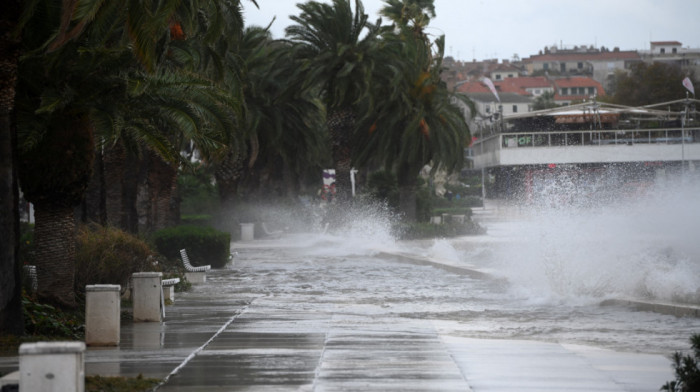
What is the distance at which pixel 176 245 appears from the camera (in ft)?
90.9

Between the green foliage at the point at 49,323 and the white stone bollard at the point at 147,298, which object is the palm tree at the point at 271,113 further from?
the green foliage at the point at 49,323

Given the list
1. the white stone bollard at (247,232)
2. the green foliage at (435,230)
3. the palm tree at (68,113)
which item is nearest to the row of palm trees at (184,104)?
the palm tree at (68,113)

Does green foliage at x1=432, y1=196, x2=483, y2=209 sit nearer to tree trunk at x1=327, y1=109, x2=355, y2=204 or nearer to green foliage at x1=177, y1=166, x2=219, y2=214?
green foliage at x1=177, y1=166, x2=219, y2=214

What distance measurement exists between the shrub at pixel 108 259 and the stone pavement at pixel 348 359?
253 centimetres

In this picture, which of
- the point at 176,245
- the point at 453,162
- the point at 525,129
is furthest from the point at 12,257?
the point at 525,129

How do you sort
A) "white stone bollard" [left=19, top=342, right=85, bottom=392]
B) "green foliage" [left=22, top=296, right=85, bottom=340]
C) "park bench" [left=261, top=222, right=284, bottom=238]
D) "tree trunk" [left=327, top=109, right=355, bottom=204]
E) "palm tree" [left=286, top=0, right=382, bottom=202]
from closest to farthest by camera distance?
"white stone bollard" [left=19, top=342, right=85, bottom=392] < "green foliage" [left=22, top=296, right=85, bottom=340] < "palm tree" [left=286, top=0, right=382, bottom=202] < "tree trunk" [left=327, top=109, right=355, bottom=204] < "park bench" [left=261, top=222, right=284, bottom=238]

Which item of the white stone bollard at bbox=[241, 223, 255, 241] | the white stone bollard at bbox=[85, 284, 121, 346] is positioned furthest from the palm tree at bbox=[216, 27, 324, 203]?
the white stone bollard at bbox=[85, 284, 121, 346]

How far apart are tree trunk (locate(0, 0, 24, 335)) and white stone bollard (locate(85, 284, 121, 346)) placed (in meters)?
1.12

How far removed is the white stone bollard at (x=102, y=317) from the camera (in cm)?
1257

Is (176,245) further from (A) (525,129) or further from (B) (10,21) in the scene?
(A) (525,129)

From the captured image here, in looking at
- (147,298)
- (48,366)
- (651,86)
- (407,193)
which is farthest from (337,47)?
(651,86)

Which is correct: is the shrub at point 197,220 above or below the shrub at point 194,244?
A: above

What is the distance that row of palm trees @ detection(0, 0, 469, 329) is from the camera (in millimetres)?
15164

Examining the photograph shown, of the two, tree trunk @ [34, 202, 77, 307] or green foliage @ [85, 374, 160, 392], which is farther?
tree trunk @ [34, 202, 77, 307]
